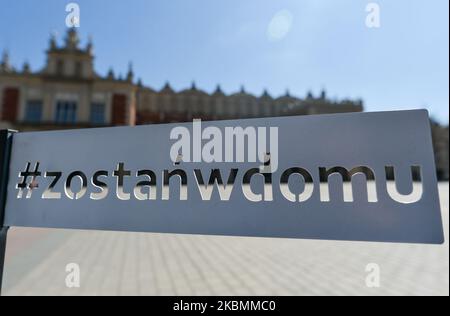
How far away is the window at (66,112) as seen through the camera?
706 inches

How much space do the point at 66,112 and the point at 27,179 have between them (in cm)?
2020

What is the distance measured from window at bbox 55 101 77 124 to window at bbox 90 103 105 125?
1.11m

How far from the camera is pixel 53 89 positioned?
18125 mm

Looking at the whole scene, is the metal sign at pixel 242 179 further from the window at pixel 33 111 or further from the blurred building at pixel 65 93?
the window at pixel 33 111

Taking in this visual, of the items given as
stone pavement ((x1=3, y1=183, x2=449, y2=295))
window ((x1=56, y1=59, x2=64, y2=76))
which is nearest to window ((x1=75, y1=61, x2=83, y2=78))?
window ((x1=56, y1=59, x2=64, y2=76))

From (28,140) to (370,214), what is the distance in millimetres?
1238

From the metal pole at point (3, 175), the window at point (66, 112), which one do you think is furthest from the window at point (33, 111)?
the metal pole at point (3, 175)

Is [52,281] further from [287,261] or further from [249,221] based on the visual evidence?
[249,221]

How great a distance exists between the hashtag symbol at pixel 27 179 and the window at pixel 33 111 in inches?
807

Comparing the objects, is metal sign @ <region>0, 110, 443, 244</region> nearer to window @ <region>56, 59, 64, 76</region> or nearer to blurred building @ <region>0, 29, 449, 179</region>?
blurred building @ <region>0, 29, 449, 179</region>

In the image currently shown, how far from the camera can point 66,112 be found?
18234 millimetres

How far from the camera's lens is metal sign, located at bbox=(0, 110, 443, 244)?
30.3 inches

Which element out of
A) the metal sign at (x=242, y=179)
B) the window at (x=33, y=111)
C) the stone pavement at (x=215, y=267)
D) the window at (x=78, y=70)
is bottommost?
the stone pavement at (x=215, y=267)

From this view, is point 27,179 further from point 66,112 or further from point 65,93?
point 65,93
